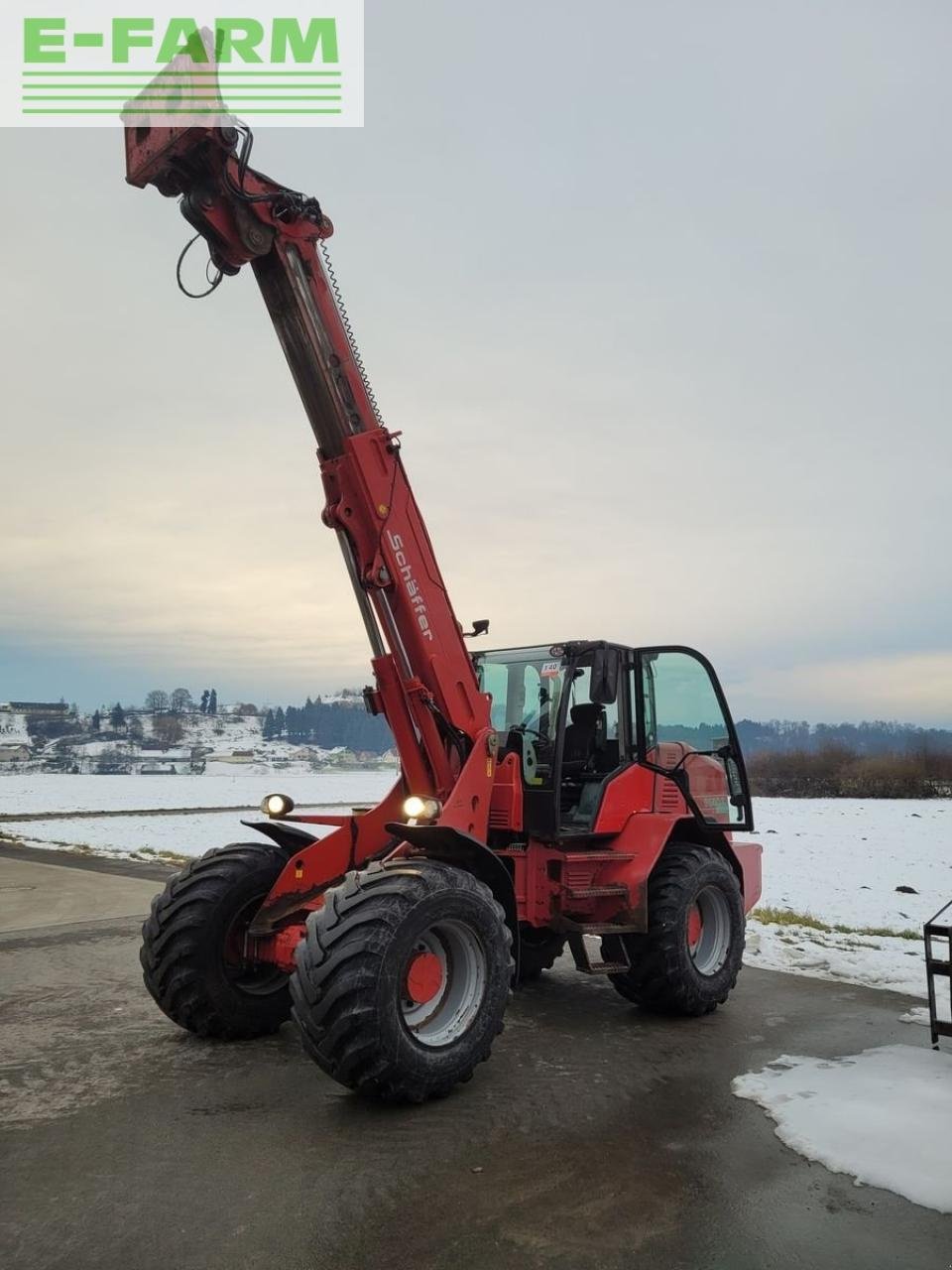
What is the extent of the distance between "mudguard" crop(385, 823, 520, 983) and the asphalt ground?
0.95 m

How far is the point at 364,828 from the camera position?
617 cm

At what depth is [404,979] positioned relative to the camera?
4691mm

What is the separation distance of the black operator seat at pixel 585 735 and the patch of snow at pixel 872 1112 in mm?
2334

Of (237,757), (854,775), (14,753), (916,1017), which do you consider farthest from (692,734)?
(14,753)

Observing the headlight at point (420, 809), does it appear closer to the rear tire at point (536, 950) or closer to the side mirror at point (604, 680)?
the side mirror at point (604, 680)

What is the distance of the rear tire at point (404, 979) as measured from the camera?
444 centimetres

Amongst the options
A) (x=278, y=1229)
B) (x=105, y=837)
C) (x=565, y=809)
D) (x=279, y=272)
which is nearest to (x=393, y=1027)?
(x=278, y=1229)

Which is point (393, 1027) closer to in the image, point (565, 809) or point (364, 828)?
point (364, 828)

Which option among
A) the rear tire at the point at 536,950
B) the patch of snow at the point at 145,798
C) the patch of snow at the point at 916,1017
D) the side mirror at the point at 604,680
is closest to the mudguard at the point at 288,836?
the rear tire at the point at 536,950

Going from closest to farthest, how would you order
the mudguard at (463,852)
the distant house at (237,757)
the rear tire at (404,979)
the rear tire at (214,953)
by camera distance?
the rear tire at (404,979) → the mudguard at (463,852) → the rear tire at (214,953) → the distant house at (237,757)

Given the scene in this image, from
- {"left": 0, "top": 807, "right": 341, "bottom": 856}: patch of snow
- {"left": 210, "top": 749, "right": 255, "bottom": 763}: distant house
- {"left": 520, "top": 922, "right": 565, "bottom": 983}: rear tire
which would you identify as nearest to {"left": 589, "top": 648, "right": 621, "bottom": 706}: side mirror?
{"left": 520, "top": 922, "right": 565, "bottom": 983}: rear tire

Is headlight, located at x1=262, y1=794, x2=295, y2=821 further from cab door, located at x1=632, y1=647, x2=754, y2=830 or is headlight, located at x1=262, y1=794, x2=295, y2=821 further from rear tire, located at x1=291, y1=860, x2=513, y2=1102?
cab door, located at x1=632, y1=647, x2=754, y2=830

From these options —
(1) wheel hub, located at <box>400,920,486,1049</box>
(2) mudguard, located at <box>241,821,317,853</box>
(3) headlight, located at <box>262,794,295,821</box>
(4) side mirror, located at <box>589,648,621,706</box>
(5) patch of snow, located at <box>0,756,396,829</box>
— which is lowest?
(5) patch of snow, located at <box>0,756,396,829</box>

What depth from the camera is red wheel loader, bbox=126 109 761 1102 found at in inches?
185
